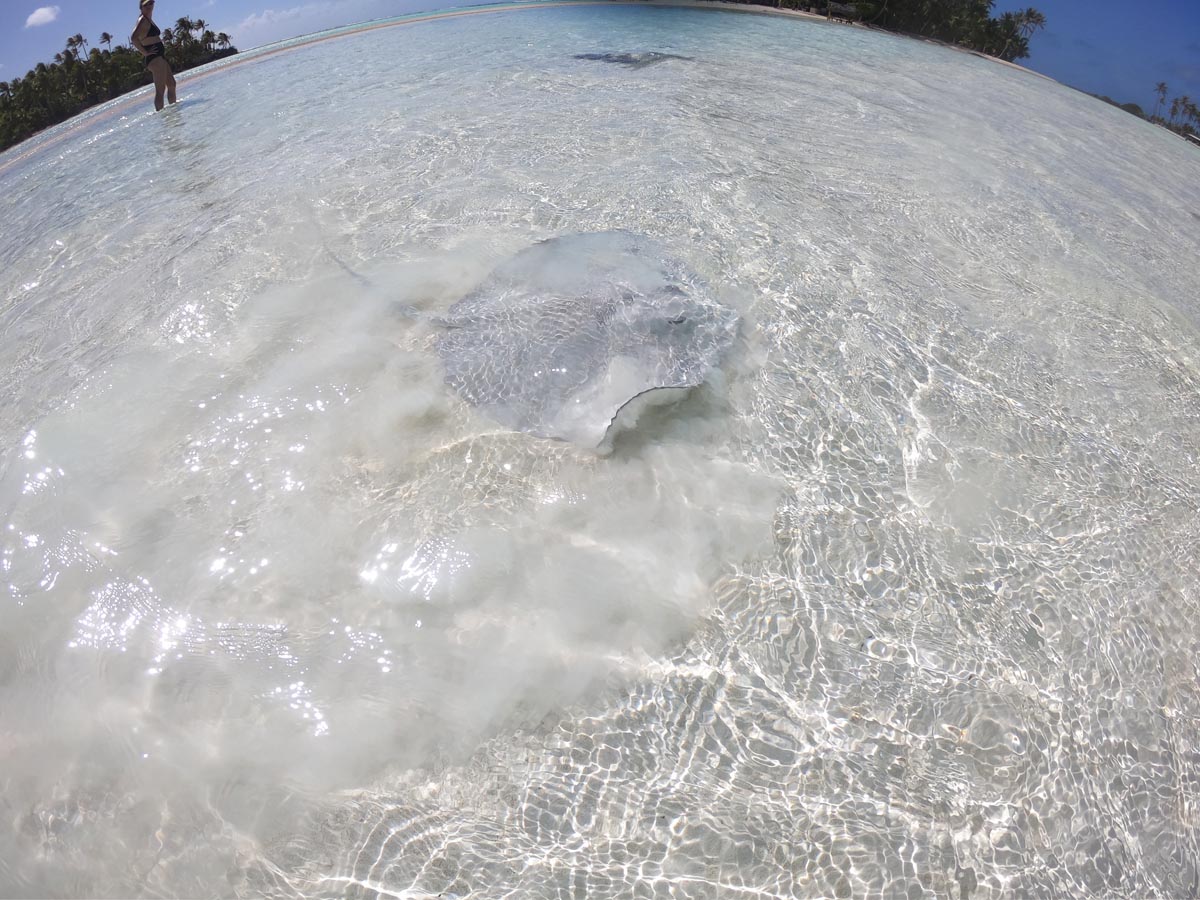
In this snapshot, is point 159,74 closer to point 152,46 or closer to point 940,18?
point 152,46

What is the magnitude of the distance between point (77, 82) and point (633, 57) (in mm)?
25932

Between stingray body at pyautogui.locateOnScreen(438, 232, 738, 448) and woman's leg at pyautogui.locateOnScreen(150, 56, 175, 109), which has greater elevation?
woman's leg at pyautogui.locateOnScreen(150, 56, 175, 109)

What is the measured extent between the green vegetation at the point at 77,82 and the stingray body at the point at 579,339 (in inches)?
942

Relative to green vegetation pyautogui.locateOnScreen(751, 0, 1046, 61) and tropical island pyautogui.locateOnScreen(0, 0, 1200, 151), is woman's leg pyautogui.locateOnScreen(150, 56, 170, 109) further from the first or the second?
green vegetation pyautogui.locateOnScreen(751, 0, 1046, 61)

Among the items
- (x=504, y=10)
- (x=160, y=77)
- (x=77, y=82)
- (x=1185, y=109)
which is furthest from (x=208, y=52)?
(x=1185, y=109)

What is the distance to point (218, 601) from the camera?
2.44 m

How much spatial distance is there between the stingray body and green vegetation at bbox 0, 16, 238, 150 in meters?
23.9

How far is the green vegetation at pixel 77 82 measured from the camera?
2109cm

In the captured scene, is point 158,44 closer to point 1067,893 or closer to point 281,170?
point 281,170

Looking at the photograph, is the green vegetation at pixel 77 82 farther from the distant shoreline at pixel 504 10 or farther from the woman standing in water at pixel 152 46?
the woman standing in water at pixel 152 46

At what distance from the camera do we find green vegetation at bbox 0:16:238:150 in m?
21.1

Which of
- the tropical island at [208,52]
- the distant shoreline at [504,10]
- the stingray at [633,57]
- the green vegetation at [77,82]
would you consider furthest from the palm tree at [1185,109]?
the green vegetation at [77,82]

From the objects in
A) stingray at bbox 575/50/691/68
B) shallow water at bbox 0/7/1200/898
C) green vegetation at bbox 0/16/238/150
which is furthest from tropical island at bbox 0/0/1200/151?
shallow water at bbox 0/7/1200/898

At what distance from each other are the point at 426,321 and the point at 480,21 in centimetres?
1609
